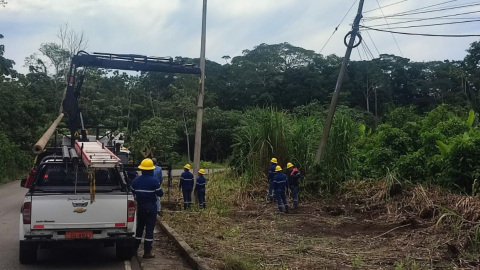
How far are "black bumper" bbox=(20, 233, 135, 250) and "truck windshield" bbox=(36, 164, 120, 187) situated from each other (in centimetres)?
104

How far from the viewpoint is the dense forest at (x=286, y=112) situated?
615 inches

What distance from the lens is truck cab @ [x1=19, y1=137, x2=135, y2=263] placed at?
7.56m

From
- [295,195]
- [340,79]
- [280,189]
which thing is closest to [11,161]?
[295,195]

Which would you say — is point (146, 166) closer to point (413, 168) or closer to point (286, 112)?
point (413, 168)

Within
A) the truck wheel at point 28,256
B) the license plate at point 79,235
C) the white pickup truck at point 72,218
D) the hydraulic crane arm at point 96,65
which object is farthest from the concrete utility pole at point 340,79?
the truck wheel at point 28,256

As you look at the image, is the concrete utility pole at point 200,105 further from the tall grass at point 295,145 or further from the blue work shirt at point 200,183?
the tall grass at point 295,145

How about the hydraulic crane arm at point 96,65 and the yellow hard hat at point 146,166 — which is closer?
the yellow hard hat at point 146,166

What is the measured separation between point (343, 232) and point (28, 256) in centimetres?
640

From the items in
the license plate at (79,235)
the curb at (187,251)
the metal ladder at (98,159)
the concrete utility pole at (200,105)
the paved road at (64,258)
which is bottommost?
the paved road at (64,258)

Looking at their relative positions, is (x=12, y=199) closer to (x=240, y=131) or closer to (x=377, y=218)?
(x=240, y=131)

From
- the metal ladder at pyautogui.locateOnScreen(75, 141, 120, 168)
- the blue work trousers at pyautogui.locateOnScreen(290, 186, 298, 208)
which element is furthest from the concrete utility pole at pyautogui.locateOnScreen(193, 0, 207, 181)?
the metal ladder at pyautogui.locateOnScreen(75, 141, 120, 168)

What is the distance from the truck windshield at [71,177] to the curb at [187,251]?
68.3 inches

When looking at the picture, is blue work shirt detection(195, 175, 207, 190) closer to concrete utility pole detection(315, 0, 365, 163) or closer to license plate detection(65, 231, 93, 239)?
concrete utility pole detection(315, 0, 365, 163)

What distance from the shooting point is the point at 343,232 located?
10875mm
